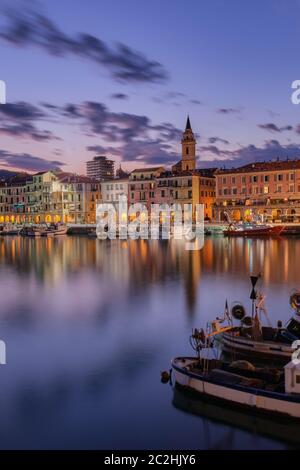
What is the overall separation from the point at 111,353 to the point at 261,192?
71.2 metres

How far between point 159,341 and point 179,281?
48.4ft

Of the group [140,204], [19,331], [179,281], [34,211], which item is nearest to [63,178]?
[34,211]

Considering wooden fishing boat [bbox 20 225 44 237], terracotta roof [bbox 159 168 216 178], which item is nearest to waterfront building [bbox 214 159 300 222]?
terracotta roof [bbox 159 168 216 178]

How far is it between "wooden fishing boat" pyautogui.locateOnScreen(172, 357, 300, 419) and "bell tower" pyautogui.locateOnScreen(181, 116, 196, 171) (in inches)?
3678

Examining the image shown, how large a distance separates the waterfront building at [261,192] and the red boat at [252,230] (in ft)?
15.9

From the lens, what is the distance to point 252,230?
75312 millimetres

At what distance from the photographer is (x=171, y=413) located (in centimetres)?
1043

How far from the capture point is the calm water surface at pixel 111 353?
968 centimetres

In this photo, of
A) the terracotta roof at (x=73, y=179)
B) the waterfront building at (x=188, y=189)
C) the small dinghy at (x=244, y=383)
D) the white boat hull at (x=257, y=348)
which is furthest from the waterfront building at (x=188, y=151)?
the small dinghy at (x=244, y=383)

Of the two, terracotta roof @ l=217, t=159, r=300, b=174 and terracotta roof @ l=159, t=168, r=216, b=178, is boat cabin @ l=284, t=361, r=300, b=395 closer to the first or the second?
terracotta roof @ l=217, t=159, r=300, b=174

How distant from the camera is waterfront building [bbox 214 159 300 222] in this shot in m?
79.3

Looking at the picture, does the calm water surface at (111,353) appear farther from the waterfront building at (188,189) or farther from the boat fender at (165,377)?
the waterfront building at (188,189)
